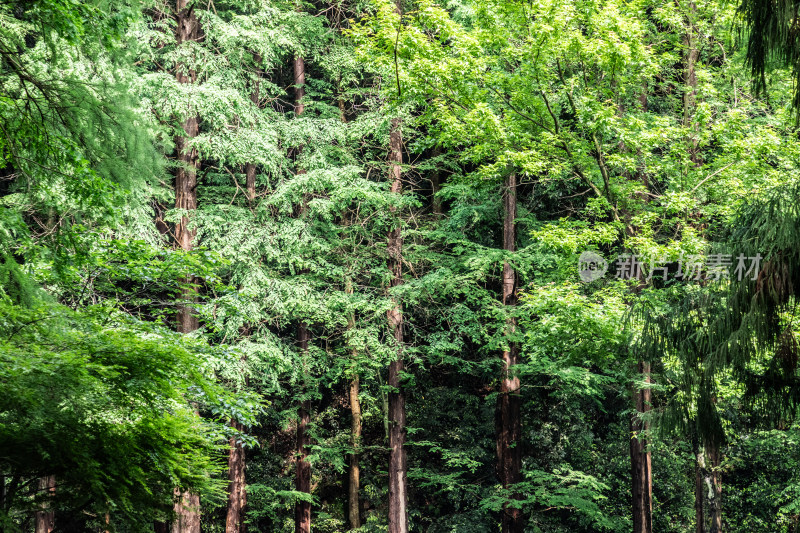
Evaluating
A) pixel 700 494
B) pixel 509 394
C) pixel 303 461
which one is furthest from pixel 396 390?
pixel 700 494

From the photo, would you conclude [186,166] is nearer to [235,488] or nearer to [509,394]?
[235,488]

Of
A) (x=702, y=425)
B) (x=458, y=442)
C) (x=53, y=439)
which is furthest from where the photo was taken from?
(x=458, y=442)

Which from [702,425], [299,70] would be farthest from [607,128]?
[299,70]

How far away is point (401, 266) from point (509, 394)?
336 cm

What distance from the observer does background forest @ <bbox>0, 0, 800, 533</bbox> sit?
14.8 ft

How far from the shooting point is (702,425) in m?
5.26

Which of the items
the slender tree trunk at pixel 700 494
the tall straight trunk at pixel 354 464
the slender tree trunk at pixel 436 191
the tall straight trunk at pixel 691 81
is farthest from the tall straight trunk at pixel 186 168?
the tall straight trunk at pixel 691 81

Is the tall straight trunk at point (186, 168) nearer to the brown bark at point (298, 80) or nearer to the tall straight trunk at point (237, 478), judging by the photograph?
the tall straight trunk at point (237, 478)

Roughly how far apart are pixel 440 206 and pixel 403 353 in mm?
4603

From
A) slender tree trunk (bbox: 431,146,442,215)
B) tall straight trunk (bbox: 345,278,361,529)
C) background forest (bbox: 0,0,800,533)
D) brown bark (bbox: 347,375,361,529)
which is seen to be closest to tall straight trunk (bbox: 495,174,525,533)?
background forest (bbox: 0,0,800,533)

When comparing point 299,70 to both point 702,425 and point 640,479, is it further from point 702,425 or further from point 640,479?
point 702,425

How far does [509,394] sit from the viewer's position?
13164mm

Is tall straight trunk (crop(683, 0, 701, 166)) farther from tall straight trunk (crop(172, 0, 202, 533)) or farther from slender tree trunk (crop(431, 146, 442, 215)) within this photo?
tall straight trunk (crop(172, 0, 202, 533))

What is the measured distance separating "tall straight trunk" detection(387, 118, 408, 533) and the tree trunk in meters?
2.06
